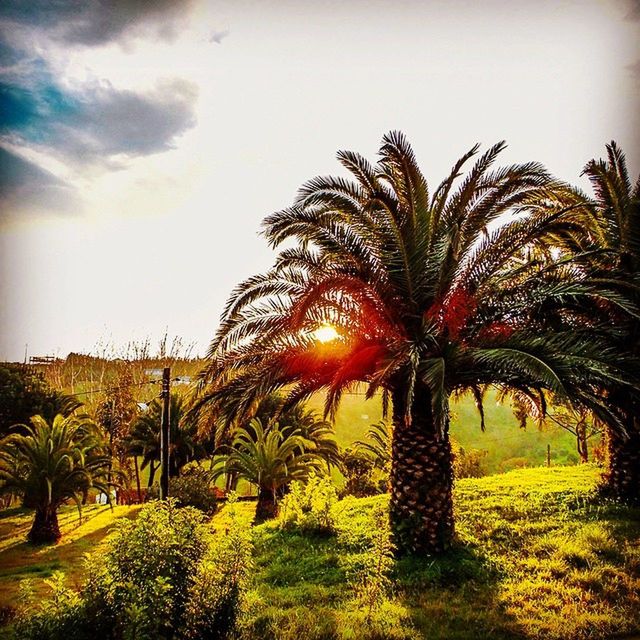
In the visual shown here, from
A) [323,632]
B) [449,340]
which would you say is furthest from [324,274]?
[323,632]

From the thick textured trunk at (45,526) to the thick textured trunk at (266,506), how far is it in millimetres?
6120

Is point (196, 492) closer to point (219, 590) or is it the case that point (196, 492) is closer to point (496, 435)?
point (219, 590)

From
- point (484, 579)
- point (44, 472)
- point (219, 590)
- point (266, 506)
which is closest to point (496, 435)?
point (266, 506)

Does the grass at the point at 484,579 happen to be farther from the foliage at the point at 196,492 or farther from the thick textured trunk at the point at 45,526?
the thick textured trunk at the point at 45,526

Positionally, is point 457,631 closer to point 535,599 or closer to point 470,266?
point 535,599

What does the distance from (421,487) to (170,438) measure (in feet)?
51.5

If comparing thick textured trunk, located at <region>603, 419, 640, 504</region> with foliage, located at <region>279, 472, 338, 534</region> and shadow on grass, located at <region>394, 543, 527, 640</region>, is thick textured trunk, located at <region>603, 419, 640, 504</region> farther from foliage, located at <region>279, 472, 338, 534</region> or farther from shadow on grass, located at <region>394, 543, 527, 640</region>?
foliage, located at <region>279, 472, 338, 534</region>

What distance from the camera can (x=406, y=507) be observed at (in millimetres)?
10172

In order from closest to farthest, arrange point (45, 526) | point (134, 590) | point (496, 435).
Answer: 1. point (134, 590)
2. point (45, 526)
3. point (496, 435)

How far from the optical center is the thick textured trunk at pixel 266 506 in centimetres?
1741

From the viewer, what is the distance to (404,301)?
983 centimetres

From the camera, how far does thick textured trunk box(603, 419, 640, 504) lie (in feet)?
39.2

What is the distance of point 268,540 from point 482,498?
19.0 feet

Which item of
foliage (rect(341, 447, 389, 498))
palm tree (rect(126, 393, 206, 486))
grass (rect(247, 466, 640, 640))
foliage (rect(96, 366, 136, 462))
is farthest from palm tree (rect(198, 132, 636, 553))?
foliage (rect(96, 366, 136, 462))
